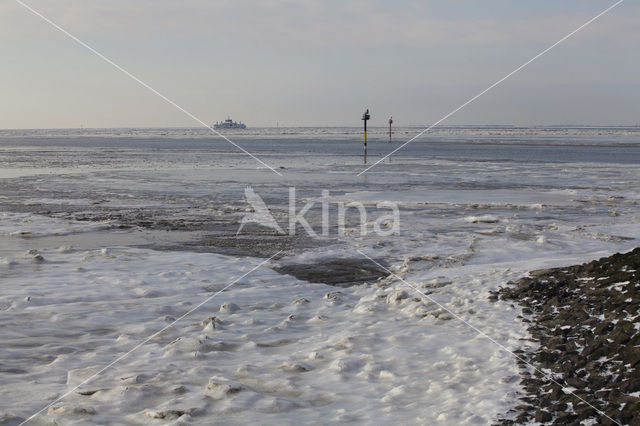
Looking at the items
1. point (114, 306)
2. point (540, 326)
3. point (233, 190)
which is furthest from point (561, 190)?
point (114, 306)

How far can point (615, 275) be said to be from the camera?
8.57m

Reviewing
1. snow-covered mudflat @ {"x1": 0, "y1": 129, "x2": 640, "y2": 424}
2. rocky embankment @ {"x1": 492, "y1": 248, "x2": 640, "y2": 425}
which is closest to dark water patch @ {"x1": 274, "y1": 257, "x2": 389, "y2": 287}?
snow-covered mudflat @ {"x1": 0, "y1": 129, "x2": 640, "y2": 424}

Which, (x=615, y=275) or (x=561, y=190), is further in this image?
(x=561, y=190)

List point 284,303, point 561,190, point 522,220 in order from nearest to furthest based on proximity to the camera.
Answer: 1. point 284,303
2. point 522,220
3. point 561,190

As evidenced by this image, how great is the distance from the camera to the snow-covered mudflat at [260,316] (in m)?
5.86

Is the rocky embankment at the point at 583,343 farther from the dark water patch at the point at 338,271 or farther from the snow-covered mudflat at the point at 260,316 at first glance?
the dark water patch at the point at 338,271

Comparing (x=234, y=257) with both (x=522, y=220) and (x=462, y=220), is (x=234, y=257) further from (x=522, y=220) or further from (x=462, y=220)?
(x=522, y=220)

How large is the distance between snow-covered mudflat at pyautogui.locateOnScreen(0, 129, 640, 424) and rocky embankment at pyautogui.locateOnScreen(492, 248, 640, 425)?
303 mm

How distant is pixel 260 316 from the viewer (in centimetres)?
866

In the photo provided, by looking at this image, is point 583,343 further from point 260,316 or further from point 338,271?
point 338,271

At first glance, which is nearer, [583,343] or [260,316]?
[583,343]

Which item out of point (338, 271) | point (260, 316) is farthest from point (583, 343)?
point (338, 271)

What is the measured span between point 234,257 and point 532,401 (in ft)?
25.2

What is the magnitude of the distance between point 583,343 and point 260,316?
416cm
